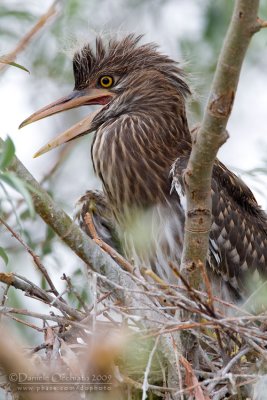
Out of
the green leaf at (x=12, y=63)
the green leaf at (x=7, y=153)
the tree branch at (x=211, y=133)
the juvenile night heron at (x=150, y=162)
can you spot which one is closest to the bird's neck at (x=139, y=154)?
the juvenile night heron at (x=150, y=162)

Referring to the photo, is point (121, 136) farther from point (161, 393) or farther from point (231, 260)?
point (161, 393)

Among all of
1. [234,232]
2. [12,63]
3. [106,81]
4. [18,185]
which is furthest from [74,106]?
[18,185]

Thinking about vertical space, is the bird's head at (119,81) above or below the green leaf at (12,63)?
above

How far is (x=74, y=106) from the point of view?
383 cm

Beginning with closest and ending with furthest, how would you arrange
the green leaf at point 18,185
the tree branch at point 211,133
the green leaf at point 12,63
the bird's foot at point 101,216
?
the green leaf at point 18,185, the tree branch at point 211,133, the green leaf at point 12,63, the bird's foot at point 101,216

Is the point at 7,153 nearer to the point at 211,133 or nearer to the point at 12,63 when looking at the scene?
the point at 12,63

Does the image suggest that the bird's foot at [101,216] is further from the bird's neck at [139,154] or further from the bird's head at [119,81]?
the bird's head at [119,81]

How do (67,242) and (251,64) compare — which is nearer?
(67,242)

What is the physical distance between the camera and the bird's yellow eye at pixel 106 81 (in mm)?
3977

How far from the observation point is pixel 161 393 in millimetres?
2943

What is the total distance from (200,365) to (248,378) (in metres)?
0.27

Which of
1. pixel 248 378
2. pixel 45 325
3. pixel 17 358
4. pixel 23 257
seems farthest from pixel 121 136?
pixel 17 358

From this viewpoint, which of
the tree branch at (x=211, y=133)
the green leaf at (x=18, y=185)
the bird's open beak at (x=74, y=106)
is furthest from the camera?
the bird's open beak at (x=74, y=106)

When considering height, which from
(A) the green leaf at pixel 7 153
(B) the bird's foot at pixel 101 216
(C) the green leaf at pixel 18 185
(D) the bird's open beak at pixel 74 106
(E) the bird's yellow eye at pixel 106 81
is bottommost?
(C) the green leaf at pixel 18 185
